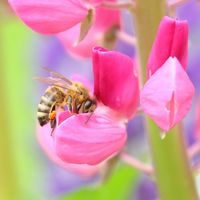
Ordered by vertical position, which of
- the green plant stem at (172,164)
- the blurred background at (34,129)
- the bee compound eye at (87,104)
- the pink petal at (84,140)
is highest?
the bee compound eye at (87,104)

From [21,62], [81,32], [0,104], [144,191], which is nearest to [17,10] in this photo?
[81,32]

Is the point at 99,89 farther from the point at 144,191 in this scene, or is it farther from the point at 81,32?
the point at 144,191

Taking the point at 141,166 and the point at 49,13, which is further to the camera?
the point at 141,166

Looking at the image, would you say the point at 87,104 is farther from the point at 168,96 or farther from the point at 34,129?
the point at 34,129

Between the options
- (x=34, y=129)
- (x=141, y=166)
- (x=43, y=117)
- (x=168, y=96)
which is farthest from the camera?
(x=34, y=129)

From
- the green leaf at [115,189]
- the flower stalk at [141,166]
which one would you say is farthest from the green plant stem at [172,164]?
the green leaf at [115,189]

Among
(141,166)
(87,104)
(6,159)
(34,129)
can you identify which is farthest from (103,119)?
(34,129)

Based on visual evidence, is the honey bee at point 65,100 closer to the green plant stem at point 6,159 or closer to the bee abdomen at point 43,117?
the bee abdomen at point 43,117
